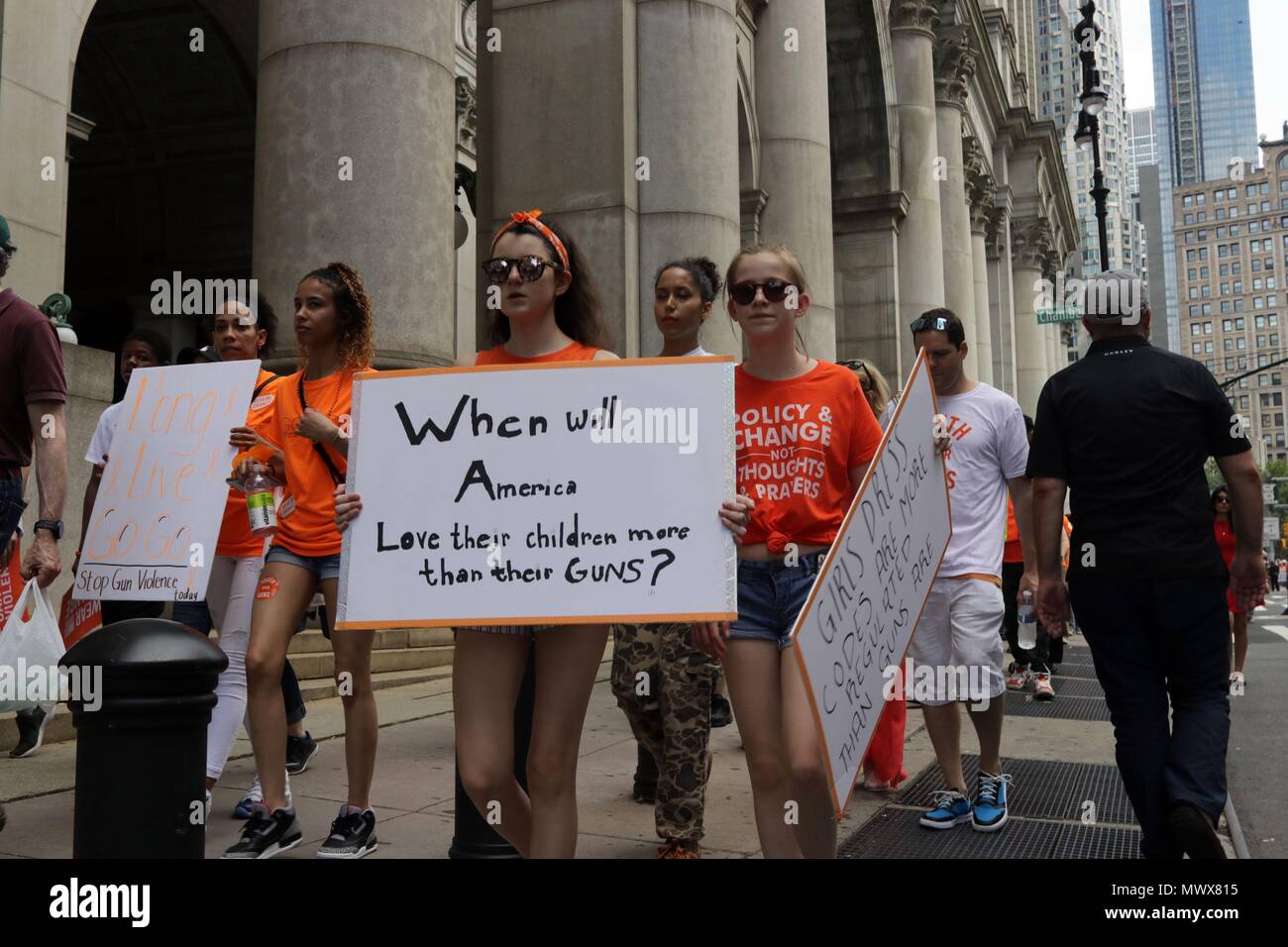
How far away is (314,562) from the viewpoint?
4523mm

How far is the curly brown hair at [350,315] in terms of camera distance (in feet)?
15.4

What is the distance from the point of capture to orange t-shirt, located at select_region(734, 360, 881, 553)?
3658mm

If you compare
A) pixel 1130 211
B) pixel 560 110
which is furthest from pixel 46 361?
pixel 1130 211

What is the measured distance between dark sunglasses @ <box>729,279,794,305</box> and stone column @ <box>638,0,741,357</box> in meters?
6.49

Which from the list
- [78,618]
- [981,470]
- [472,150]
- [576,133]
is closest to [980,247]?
[472,150]

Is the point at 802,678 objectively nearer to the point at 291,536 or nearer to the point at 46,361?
the point at 291,536

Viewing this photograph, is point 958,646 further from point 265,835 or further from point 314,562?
point 265,835

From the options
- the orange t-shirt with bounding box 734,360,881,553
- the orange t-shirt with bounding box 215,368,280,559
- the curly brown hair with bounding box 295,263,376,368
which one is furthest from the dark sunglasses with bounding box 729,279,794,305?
the orange t-shirt with bounding box 215,368,280,559

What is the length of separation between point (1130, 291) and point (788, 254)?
5.04 ft

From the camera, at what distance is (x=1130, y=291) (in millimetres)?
4473

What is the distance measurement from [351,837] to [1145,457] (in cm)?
329

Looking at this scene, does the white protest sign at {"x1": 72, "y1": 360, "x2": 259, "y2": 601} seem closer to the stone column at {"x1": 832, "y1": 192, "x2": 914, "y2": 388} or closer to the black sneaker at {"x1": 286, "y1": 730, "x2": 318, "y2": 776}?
the black sneaker at {"x1": 286, "y1": 730, "x2": 318, "y2": 776}

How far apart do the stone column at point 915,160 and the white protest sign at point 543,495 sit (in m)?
21.9

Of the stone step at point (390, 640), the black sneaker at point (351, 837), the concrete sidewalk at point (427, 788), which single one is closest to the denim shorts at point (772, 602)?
the concrete sidewalk at point (427, 788)
